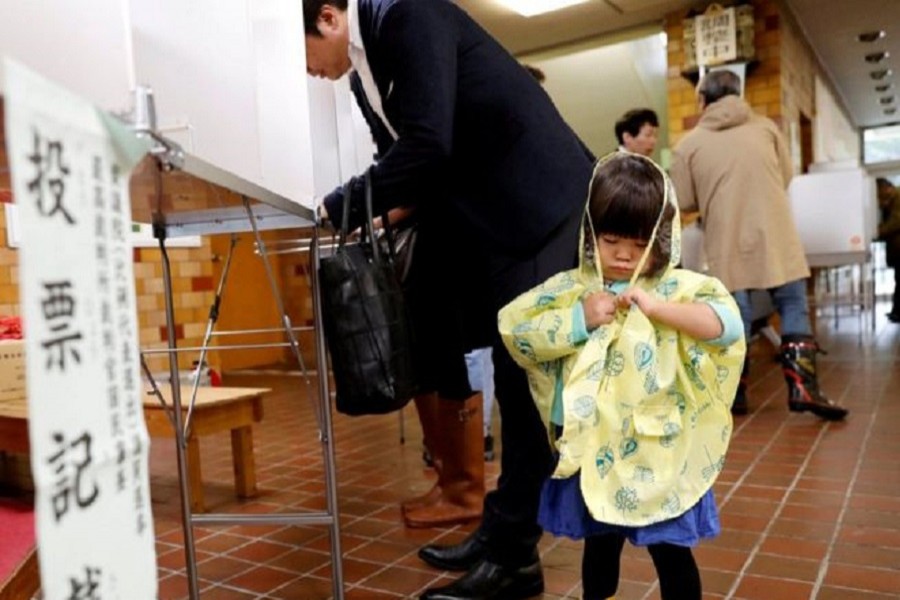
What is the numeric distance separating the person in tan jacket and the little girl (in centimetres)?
208

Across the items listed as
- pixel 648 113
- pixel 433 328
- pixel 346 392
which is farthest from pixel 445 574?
pixel 648 113

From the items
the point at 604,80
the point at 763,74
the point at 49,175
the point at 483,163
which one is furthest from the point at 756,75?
the point at 49,175

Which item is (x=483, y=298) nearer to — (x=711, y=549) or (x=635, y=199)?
(x=635, y=199)

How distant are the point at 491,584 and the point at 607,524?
421mm

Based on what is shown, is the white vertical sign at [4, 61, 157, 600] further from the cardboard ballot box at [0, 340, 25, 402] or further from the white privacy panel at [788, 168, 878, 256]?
the white privacy panel at [788, 168, 878, 256]

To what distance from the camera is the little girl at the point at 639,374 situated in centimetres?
108

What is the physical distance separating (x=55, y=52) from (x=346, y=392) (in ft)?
2.09

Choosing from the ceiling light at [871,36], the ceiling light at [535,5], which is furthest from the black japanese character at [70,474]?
the ceiling light at [871,36]

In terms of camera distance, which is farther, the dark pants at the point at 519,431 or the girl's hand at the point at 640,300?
the dark pants at the point at 519,431

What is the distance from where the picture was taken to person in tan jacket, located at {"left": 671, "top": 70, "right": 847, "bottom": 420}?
2979 mm

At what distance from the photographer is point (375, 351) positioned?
1188 mm

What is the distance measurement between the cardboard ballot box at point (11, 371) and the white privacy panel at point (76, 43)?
5.11 ft

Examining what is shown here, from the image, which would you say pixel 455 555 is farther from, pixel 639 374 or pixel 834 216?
pixel 834 216

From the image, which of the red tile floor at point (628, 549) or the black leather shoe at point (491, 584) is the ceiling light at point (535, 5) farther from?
the black leather shoe at point (491, 584)
